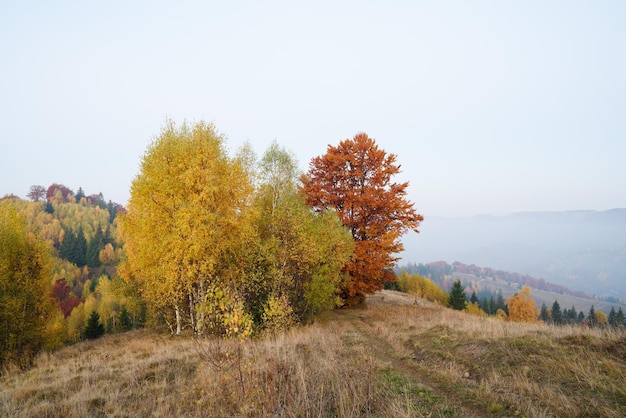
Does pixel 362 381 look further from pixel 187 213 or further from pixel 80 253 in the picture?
pixel 80 253

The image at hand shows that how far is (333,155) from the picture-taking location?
26156 millimetres

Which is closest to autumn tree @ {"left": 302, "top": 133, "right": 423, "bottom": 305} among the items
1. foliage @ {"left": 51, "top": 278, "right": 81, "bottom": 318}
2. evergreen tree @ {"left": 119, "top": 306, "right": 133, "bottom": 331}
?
evergreen tree @ {"left": 119, "top": 306, "right": 133, "bottom": 331}

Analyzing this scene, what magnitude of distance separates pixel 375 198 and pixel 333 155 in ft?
16.6

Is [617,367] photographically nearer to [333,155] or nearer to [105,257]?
[333,155]

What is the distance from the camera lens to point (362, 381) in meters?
7.14

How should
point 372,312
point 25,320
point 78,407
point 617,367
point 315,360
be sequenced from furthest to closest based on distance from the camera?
point 372,312 < point 25,320 < point 315,360 < point 617,367 < point 78,407

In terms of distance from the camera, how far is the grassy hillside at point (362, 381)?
6461 mm

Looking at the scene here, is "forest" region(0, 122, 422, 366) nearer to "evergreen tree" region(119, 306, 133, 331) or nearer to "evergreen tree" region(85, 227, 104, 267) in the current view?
"evergreen tree" region(119, 306, 133, 331)

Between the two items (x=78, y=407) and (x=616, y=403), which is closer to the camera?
(x=616, y=403)

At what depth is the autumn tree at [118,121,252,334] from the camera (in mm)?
15883

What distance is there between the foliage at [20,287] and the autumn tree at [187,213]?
444 inches

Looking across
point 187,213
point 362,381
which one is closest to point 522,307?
point 187,213

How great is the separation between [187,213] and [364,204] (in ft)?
46.9

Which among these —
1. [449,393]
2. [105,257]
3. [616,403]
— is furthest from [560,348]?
[105,257]
